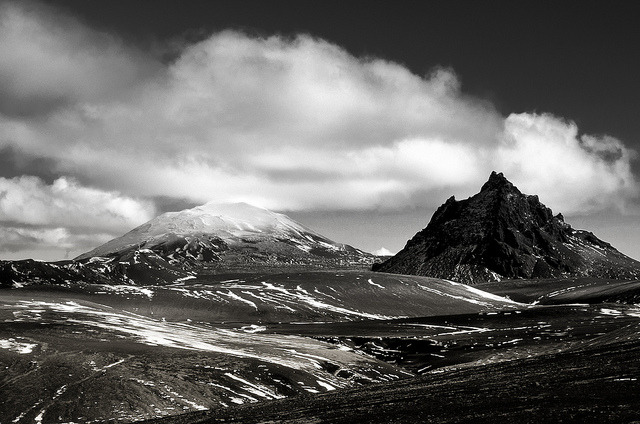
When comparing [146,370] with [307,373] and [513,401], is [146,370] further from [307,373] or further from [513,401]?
[513,401]

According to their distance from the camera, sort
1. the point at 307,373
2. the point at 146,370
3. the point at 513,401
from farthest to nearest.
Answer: the point at 307,373 < the point at 146,370 < the point at 513,401

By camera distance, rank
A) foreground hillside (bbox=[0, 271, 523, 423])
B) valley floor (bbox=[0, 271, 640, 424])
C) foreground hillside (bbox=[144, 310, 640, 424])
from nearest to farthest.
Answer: foreground hillside (bbox=[144, 310, 640, 424]) < valley floor (bbox=[0, 271, 640, 424]) < foreground hillside (bbox=[0, 271, 523, 423])

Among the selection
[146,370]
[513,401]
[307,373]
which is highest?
[513,401]

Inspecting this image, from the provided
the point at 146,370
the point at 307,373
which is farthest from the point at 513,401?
the point at 146,370

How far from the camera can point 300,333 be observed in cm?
17675

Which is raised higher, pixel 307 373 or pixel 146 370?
pixel 307 373

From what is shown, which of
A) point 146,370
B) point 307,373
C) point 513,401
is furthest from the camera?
point 307,373

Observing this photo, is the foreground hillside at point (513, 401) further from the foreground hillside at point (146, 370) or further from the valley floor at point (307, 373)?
the foreground hillside at point (146, 370)

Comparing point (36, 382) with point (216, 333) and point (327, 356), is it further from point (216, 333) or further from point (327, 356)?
point (216, 333)

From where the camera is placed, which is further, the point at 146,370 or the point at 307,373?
the point at 307,373

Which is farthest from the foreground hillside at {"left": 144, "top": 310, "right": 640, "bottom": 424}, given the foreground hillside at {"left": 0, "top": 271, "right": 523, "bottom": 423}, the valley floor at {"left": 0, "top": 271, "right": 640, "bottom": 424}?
the foreground hillside at {"left": 0, "top": 271, "right": 523, "bottom": 423}

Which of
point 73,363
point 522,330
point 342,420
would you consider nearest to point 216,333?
point 73,363

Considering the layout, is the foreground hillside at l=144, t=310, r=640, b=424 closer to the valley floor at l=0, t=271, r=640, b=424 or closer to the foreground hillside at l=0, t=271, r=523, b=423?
the valley floor at l=0, t=271, r=640, b=424

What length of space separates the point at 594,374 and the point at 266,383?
55.6 m
